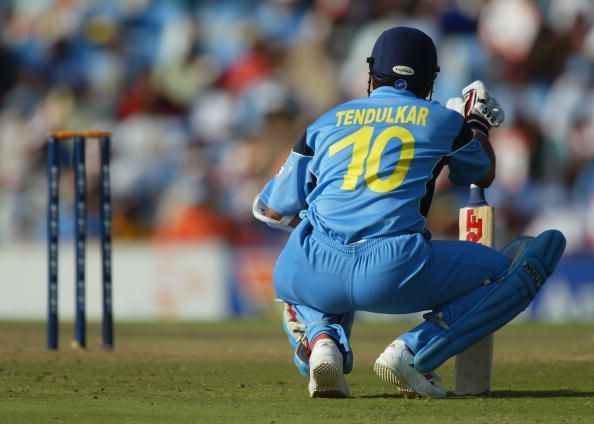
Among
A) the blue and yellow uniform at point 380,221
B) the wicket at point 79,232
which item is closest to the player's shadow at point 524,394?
the blue and yellow uniform at point 380,221

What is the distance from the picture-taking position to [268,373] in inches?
301

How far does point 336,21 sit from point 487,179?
11.5m

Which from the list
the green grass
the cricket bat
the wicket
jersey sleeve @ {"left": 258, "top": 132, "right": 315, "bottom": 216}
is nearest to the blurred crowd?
the green grass

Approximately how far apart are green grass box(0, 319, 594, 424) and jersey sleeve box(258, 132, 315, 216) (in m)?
0.89

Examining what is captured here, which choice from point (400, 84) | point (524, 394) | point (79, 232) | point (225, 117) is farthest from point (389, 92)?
point (225, 117)

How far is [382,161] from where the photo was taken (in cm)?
576

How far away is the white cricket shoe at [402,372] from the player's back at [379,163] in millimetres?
515

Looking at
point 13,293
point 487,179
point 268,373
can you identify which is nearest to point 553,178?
point 13,293

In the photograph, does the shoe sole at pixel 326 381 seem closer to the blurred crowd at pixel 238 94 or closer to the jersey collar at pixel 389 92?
the jersey collar at pixel 389 92

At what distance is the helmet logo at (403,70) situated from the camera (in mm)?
5973

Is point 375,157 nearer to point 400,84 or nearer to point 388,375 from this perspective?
point 400,84

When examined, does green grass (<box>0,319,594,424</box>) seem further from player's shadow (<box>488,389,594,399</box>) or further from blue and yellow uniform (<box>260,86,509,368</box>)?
blue and yellow uniform (<box>260,86,509,368</box>)

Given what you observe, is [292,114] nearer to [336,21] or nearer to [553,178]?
[336,21]

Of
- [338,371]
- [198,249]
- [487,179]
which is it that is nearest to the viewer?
[338,371]
